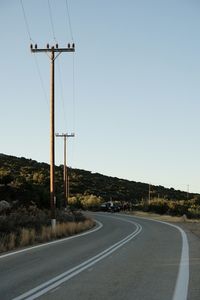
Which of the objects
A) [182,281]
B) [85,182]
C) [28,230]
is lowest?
[182,281]

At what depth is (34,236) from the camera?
25.2 meters

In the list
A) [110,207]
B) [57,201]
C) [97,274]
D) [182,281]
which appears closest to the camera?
[182,281]

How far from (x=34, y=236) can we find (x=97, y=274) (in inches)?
495

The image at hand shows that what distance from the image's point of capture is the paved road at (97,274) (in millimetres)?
10211

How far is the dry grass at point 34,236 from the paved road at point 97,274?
1729 mm

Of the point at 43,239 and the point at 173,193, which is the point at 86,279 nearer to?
the point at 43,239

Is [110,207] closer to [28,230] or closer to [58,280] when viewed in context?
[28,230]

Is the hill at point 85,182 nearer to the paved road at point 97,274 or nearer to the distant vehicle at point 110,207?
the distant vehicle at point 110,207

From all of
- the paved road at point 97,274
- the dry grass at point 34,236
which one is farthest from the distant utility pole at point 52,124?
the paved road at point 97,274

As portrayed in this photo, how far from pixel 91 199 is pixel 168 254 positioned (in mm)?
67938

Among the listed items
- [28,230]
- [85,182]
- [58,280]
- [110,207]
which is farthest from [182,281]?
[85,182]

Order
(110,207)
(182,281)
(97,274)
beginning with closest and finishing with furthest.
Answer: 1. (182,281)
2. (97,274)
3. (110,207)

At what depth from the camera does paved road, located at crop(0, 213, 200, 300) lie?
→ 10211 mm

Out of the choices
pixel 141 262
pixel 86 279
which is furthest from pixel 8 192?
A: pixel 86 279
